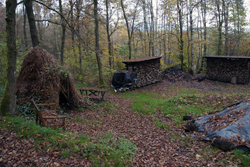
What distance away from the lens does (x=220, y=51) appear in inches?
942

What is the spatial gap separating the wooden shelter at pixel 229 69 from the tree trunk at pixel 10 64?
60.5 ft

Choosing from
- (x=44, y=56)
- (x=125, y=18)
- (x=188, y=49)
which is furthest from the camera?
(x=188, y=49)

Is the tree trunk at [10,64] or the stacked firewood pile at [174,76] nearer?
the tree trunk at [10,64]

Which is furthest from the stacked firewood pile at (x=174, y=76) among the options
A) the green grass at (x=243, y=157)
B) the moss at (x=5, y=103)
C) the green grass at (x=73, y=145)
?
the moss at (x=5, y=103)

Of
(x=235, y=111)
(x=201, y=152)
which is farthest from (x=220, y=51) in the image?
(x=201, y=152)

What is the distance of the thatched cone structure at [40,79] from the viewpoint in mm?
6586

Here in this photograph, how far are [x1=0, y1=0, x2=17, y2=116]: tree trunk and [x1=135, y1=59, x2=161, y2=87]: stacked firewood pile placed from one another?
11.7m

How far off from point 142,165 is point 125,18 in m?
20.4

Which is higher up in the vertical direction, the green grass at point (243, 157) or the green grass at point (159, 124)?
the green grass at point (243, 157)

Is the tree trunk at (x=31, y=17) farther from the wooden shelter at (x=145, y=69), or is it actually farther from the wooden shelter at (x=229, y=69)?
the wooden shelter at (x=229, y=69)

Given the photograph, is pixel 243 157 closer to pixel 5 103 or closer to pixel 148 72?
pixel 5 103

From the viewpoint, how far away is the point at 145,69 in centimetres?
1656

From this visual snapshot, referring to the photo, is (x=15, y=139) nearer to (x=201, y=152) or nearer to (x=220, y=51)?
(x=201, y=152)

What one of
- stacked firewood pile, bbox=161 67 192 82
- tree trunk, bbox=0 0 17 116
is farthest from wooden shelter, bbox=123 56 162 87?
tree trunk, bbox=0 0 17 116
